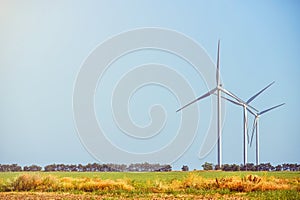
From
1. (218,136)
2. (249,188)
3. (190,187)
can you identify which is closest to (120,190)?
(190,187)

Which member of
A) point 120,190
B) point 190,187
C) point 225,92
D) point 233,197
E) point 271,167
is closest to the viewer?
point 233,197

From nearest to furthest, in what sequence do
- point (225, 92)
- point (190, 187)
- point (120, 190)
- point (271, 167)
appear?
1. point (120, 190)
2. point (190, 187)
3. point (225, 92)
4. point (271, 167)

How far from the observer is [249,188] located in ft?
138

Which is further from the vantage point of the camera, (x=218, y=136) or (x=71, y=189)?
(x=218, y=136)

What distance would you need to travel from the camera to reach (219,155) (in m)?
59.5

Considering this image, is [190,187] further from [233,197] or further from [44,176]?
[44,176]

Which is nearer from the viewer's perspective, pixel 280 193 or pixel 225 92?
pixel 280 193

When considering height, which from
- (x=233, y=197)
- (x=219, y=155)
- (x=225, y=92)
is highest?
(x=225, y=92)

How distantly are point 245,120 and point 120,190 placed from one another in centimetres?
2187

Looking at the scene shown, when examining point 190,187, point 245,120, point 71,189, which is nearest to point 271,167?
point 245,120

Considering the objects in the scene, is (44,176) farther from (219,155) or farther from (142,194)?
(219,155)

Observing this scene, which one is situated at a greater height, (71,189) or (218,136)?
(218,136)

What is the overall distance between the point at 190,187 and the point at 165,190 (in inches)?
124

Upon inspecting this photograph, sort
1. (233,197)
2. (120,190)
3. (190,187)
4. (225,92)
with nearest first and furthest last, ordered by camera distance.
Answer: (233,197), (120,190), (190,187), (225,92)
